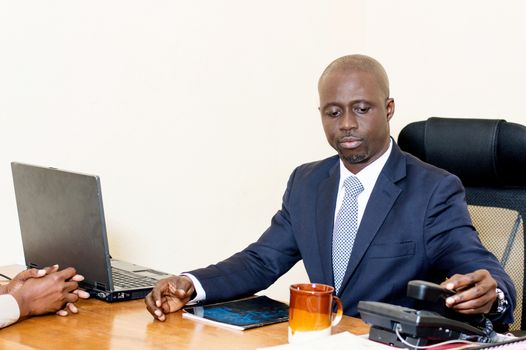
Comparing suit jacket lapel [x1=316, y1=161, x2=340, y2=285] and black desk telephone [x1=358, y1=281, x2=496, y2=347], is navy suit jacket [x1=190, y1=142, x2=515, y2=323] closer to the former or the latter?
suit jacket lapel [x1=316, y1=161, x2=340, y2=285]

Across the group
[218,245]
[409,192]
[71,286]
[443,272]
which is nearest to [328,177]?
[409,192]

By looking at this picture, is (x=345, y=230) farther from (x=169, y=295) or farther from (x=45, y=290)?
(x=45, y=290)

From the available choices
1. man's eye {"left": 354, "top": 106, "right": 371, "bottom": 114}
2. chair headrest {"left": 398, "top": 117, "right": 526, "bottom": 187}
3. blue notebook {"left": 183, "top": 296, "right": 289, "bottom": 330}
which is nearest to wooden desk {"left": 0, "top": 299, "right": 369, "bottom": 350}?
blue notebook {"left": 183, "top": 296, "right": 289, "bottom": 330}

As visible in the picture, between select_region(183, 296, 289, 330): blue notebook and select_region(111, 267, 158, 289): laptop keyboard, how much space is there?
0.24m

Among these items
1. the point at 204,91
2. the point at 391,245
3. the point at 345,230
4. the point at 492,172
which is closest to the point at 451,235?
the point at 391,245

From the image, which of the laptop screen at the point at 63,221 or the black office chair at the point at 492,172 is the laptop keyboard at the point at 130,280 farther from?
the black office chair at the point at 492,172

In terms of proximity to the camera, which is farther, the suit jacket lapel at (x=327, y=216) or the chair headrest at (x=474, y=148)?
the chair headrest at (x=474, y=148)

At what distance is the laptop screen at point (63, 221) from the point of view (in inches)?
75.5

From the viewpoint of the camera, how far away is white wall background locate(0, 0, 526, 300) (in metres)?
A: 2.59

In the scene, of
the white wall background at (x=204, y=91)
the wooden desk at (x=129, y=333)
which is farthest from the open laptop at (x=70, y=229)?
the white wall background at (x=204, y=91)

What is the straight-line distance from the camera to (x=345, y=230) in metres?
2.16

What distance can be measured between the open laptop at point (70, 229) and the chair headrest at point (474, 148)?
37.5 inches

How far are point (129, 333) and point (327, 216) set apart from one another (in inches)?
28.1

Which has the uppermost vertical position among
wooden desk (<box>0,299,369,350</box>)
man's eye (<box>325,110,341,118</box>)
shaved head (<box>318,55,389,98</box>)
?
shaved head (<box>318,55,389,98</box>)
